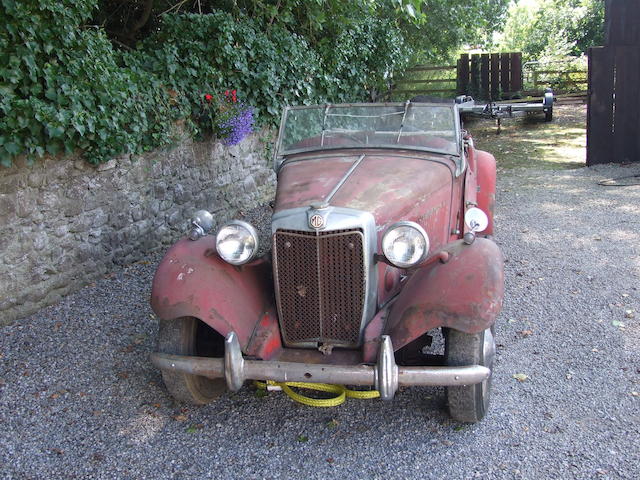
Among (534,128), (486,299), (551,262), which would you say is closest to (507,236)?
(551,262)

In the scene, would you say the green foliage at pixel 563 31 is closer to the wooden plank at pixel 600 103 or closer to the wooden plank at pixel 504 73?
the wooden plank at pixel 504 73

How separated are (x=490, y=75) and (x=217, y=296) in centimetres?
1566

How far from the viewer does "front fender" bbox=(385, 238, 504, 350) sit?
125 inches

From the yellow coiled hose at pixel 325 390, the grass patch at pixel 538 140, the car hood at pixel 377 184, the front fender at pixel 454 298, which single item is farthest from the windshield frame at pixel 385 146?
the grass patch at pixel 538 140

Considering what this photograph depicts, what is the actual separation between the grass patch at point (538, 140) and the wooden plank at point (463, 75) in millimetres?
1293

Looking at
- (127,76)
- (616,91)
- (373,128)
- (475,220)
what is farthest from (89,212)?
(616,91)

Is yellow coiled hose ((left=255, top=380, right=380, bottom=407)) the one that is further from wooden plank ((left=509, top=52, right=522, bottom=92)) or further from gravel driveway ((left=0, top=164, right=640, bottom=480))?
wooden plank ((left=509, top=52, right=522, bottom=92))

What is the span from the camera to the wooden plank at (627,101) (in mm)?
10086

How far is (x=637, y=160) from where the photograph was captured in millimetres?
10453

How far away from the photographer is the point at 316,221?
11.0 feet

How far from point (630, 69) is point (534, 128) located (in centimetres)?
488

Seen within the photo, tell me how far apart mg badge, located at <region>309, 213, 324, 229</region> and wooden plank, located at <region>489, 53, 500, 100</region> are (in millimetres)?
15220

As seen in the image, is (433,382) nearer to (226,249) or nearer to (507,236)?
(226,249)

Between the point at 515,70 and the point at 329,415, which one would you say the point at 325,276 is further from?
the point at 515,70
